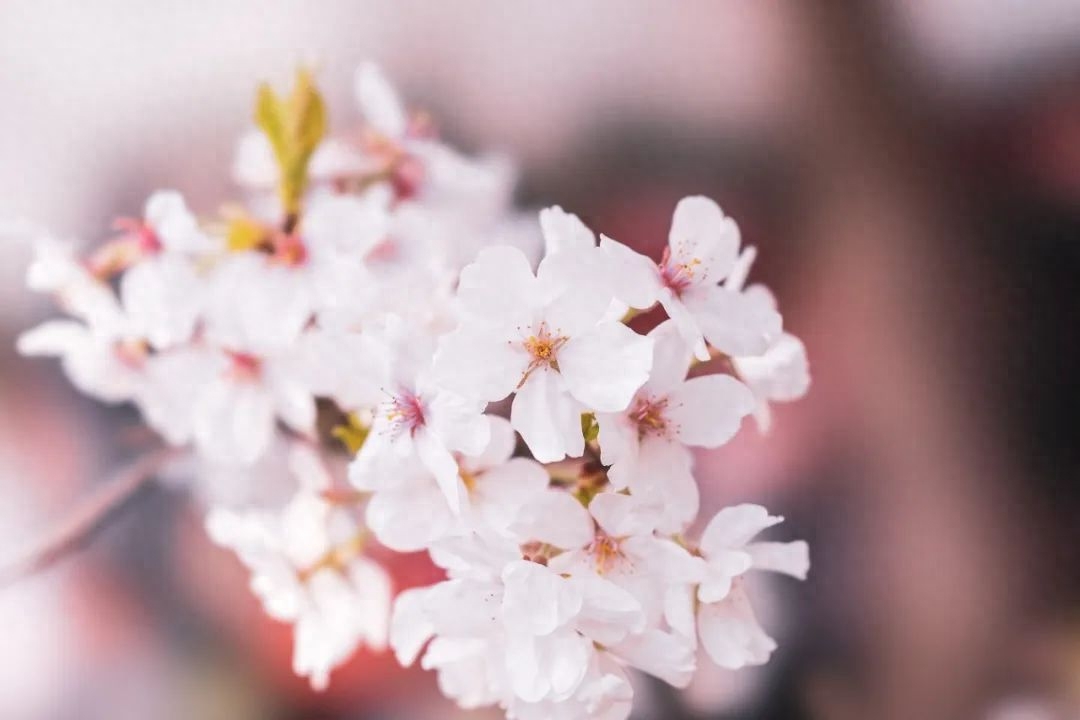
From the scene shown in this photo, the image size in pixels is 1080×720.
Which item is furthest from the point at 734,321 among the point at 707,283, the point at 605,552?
the point at 605,552

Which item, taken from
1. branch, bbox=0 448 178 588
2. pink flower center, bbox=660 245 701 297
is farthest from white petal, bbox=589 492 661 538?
branch, bbox=0 448 178 588

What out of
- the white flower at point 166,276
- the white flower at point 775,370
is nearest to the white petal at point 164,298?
the white flower at point 166,276

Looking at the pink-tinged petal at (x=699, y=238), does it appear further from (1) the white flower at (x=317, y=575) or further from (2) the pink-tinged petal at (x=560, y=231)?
(1) the white flower at (x=317, y=575)

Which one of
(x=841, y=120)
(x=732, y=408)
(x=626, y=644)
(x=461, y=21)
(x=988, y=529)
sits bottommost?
(x=988, y=529)

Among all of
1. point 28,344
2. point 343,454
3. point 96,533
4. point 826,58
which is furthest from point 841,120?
point 96,533

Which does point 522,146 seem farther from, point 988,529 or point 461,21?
point 988,529

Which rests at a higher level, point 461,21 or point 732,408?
point 461,21

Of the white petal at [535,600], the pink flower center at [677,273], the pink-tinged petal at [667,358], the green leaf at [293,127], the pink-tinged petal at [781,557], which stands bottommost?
the pink-tinged petal at [781,557]
